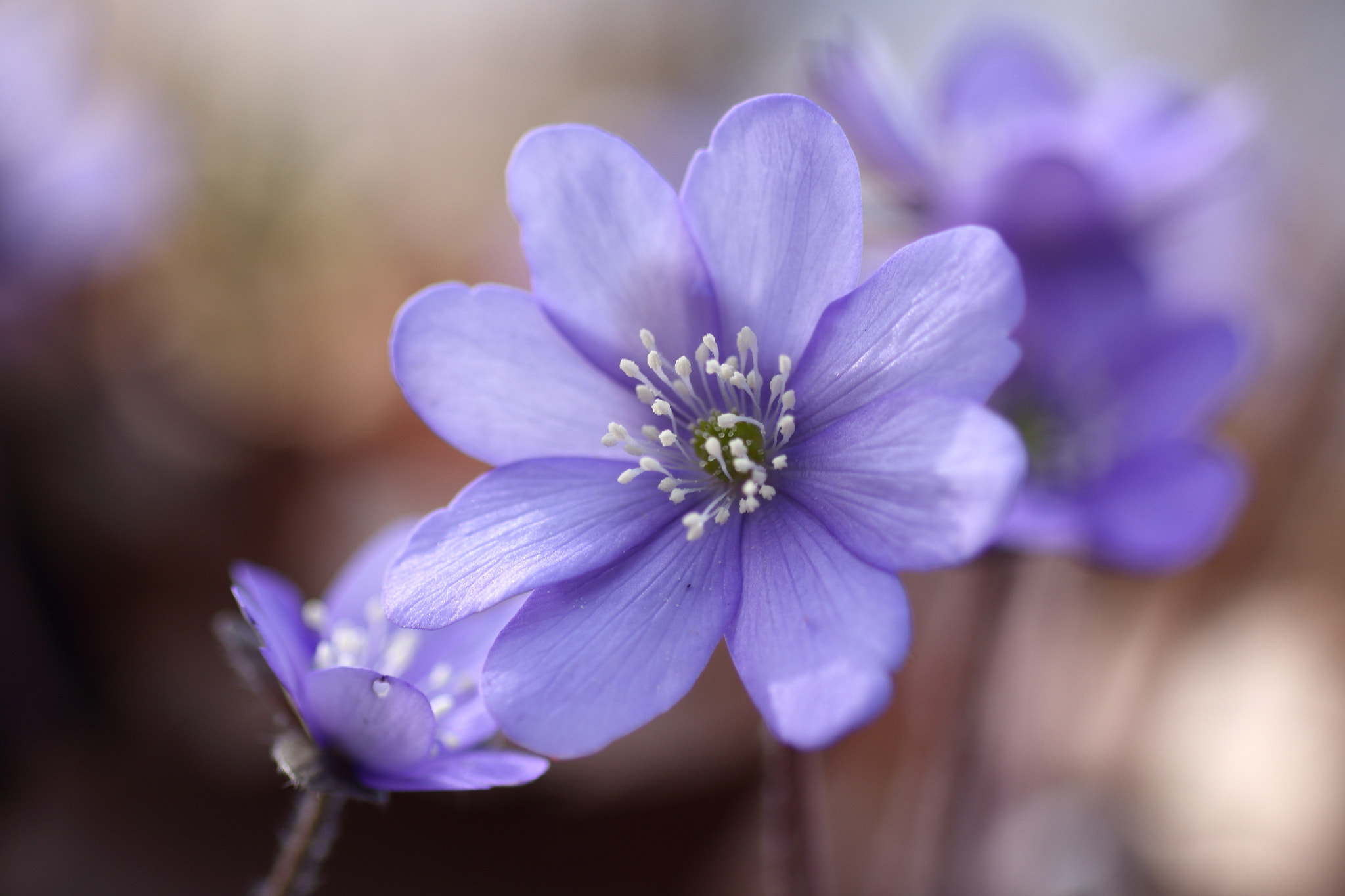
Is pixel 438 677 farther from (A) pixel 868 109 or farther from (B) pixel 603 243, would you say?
(A) pixel 868 109

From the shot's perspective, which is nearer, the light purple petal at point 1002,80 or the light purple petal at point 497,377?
the light purple petal at point 497,377

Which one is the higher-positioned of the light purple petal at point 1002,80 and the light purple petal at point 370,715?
the light purple petal at point 370,715

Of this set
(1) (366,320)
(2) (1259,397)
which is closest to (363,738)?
(1) (366,320)

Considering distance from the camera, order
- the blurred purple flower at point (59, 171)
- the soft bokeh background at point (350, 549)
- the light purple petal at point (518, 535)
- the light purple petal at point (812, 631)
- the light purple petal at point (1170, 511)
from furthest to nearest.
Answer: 1. the blurred purple flower at point (59, 171)
2. the soft bokeh background at point (350, 549)
3. the light purple petal at point (1170, 511)
4. the light purple petal at point (518, 535)
5. the light purple petal at point (812, 631)

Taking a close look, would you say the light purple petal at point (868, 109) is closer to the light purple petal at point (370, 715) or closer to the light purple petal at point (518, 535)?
the light purple petal at point (518, 535)

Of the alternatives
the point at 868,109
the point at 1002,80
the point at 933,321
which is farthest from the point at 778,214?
the point at 1002,80

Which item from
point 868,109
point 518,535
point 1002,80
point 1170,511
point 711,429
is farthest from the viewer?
point 1002,80

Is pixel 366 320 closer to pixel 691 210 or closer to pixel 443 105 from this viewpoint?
pixel 443 105

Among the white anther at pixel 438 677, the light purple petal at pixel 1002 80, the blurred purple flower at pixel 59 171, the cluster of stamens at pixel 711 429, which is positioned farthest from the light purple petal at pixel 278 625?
the blurred purple flower at pixel 59 171
